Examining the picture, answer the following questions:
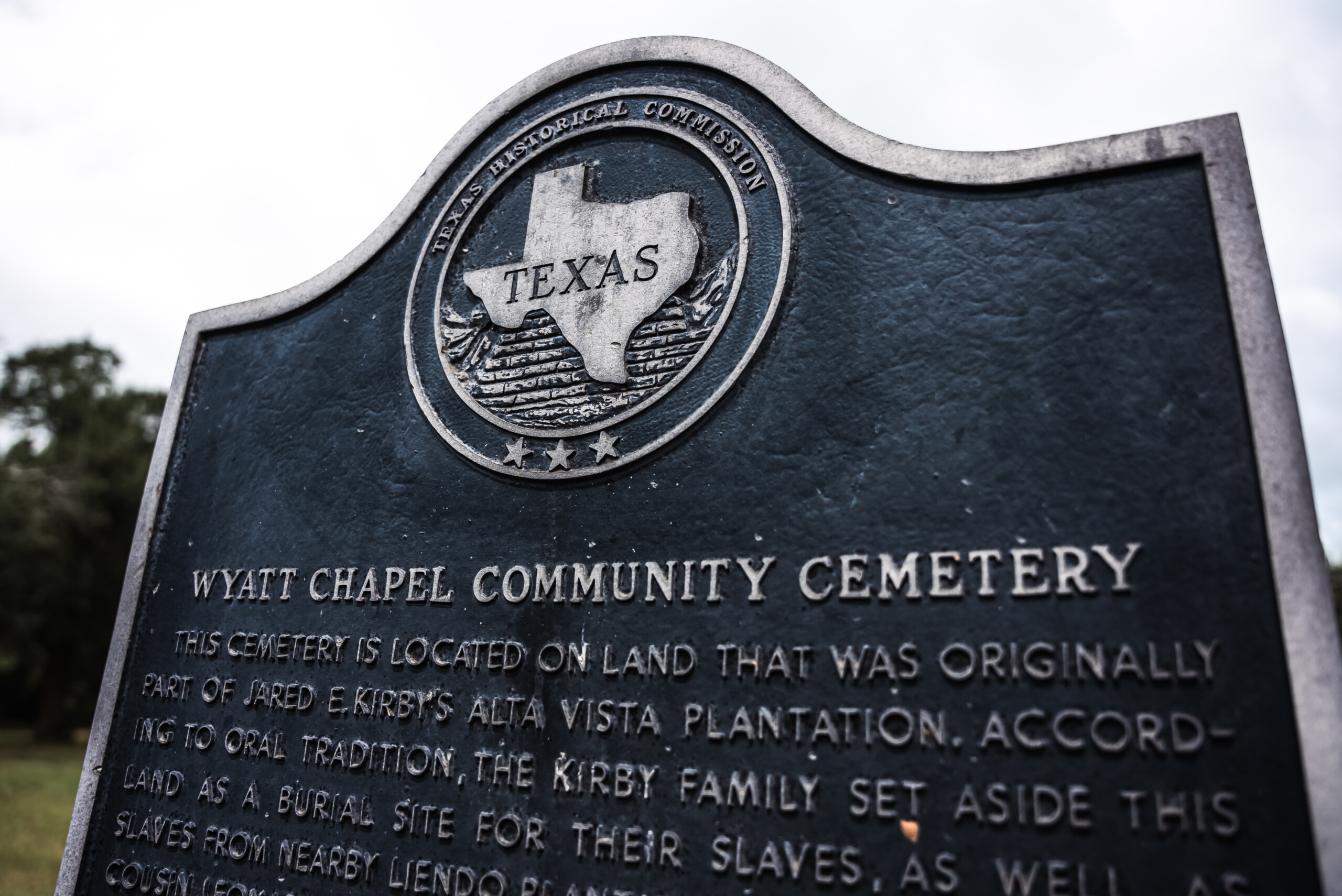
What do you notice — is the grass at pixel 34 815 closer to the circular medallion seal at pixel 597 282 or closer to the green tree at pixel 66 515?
the green tree at pixel 66 515

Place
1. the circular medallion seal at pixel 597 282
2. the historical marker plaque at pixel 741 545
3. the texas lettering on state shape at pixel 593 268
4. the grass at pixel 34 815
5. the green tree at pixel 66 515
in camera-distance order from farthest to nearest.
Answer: the green tree at pixel 66 515, the grass at pixel 34 815, the texas lettering on state shape at pixel 593 268, the circular medallion seal at pixel 597 282, the historical marker plaque at pixel 741 545

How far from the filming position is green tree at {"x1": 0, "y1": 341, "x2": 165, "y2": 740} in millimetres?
17172

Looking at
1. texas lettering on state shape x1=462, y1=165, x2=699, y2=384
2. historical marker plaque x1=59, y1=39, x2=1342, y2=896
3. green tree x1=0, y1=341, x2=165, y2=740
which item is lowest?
historical marker plaque x1=59, y1=39, x2=1342, y2=896

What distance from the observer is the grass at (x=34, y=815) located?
23.2 ft

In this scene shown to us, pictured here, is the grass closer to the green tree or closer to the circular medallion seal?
the green tree

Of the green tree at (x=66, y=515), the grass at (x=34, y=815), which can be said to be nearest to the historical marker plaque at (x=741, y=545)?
the grass at (x=34, y=815)

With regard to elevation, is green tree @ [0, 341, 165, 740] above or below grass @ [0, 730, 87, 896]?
above

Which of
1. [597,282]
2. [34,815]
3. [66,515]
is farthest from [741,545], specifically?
[66,515]

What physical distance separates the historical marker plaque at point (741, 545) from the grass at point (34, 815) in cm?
327

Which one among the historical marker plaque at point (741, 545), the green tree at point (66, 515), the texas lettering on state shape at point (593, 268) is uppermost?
the green tree at point (66, 515)

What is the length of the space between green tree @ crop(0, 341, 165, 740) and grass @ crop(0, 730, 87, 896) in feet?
7.89

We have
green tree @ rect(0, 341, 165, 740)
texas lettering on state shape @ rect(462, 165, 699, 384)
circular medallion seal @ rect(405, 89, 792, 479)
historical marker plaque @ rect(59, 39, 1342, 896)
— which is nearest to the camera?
historical marker plaque @ rect(59, 39, 1342, 896)

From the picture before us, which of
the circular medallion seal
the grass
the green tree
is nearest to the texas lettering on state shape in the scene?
the circular medallion seal

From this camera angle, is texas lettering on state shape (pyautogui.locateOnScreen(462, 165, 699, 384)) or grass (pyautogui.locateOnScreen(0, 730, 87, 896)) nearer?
texas lettering on state shape (pyautogui.locateOnScreen(462, 165, 699, 384))
